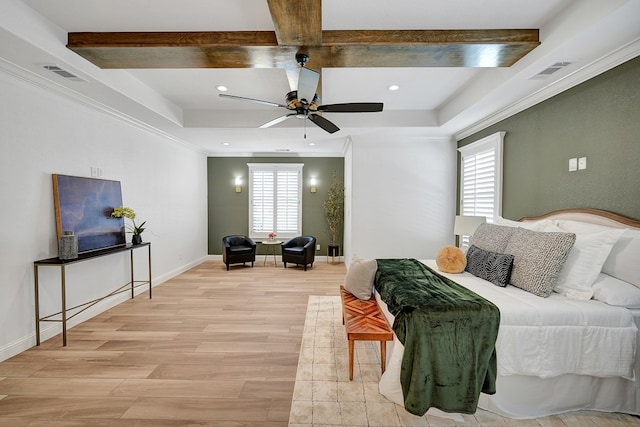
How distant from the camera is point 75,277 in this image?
3453 mm

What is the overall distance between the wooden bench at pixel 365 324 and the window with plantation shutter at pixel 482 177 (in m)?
2.58

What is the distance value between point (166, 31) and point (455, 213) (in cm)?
513

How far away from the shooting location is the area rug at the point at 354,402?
1925 mm

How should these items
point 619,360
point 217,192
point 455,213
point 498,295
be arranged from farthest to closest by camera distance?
point 217,192 → point 455,213 → point 498,295 → point 619,360

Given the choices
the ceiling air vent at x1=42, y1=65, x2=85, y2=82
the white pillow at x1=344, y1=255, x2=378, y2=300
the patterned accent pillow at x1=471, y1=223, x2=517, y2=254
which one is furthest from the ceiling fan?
the patterned accent pillow at x1=471, y1=223, x2=517, y2=254

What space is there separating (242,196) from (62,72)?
4837 mm

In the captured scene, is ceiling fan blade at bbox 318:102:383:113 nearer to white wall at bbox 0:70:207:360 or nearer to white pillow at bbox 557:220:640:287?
white pillow at bbox 557:220:640:287

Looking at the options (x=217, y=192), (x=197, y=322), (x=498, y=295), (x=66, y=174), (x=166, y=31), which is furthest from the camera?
(x=217, y=192)

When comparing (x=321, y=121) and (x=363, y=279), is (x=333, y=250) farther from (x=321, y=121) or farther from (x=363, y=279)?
(x=321, y=121)

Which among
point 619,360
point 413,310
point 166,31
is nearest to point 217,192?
point 166,31

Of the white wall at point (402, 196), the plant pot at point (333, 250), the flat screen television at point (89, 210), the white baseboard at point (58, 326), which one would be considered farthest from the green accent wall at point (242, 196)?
the flat screen television at point (89, 210)

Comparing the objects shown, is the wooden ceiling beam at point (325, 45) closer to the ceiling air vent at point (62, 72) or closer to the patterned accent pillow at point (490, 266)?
the ceiling air vent at point (62, 72)

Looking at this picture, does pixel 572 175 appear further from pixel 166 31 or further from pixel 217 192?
pixel 217 192

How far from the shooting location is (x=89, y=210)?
3.55 metres
